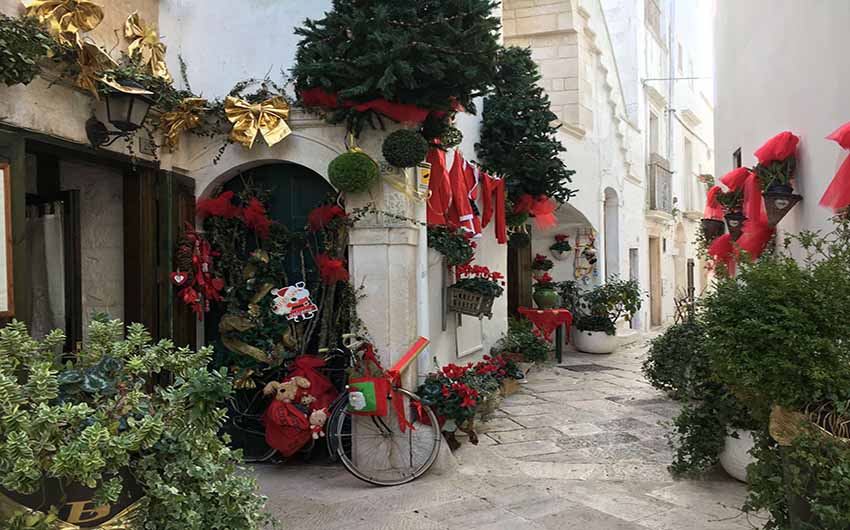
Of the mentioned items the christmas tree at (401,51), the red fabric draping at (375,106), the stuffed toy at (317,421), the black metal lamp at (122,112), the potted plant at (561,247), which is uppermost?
the christmas tree at (401,51)

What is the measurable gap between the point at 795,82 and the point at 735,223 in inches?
77.0

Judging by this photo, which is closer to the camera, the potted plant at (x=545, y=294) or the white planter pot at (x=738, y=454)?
the white planter pot at (x=738, y=454)

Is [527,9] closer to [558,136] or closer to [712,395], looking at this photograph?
[558,136]

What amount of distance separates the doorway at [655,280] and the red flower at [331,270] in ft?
44.5

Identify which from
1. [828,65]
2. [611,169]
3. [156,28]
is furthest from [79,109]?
[611,169]

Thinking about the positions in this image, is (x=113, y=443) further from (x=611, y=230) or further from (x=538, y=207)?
(x=611, y=230)

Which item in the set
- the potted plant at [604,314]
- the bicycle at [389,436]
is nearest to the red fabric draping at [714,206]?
the potted plant at [604,314]

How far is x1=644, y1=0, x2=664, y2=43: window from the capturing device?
1616cm

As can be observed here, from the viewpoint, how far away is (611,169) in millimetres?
12812

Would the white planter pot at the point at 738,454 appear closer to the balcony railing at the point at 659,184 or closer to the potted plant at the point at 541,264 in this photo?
the potted plant at the point at 541,264

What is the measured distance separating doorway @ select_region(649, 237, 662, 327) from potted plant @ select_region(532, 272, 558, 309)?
760 cm

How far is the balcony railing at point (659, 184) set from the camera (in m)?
16.1

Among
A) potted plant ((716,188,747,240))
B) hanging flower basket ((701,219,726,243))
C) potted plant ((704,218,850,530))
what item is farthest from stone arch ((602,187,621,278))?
potted plant ((704,218,850,530))

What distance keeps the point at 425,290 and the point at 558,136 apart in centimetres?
596
